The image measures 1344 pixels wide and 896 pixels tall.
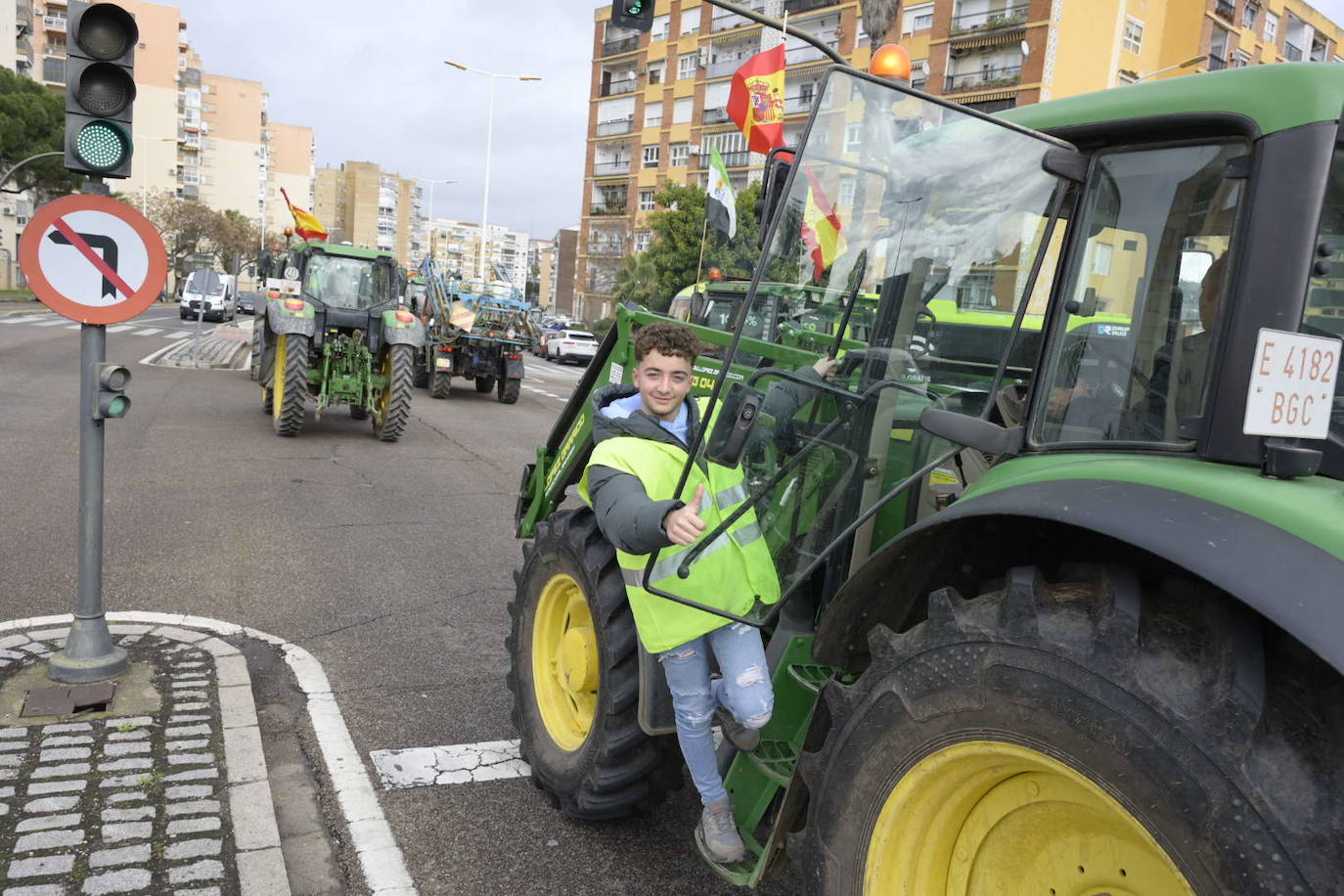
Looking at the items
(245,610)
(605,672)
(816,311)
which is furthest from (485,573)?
(816,311)

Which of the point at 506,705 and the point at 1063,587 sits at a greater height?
the point at 1063,587

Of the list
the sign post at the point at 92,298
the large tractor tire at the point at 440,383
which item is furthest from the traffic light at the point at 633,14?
the large tractor tire at the point at 440,383

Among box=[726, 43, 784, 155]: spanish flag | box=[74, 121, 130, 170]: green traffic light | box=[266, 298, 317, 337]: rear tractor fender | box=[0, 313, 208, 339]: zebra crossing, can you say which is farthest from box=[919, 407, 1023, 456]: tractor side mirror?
box=[0, 313, 208, 339]: zebra crossing

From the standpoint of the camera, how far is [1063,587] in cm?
187

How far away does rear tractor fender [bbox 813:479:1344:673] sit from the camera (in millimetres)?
1475

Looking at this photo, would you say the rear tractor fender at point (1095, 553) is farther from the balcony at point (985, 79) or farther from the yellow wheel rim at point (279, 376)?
the balcony at point (985, 79)

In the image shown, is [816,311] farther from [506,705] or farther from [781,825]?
[506,705]

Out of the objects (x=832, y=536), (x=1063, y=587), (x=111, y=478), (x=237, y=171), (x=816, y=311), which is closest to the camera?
(x=1063, y=587)

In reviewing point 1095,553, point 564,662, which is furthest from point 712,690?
point 1095,553

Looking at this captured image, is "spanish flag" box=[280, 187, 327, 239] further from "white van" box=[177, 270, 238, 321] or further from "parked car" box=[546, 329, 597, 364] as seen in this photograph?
"white van" box=[177, 270, 238, 321]

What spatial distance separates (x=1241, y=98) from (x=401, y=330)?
473 inches

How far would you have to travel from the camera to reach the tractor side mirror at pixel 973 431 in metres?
2.20

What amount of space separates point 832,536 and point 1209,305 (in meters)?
1.06

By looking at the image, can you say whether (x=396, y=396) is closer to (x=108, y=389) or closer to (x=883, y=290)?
(x=108, y=389)
